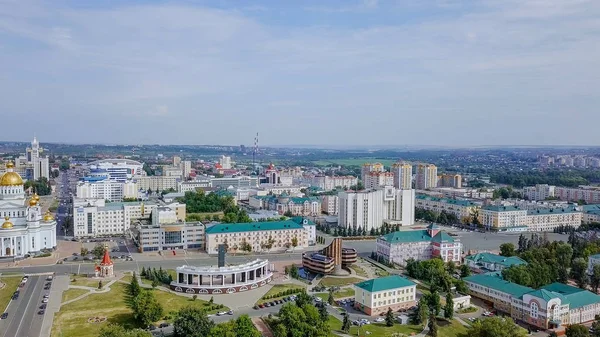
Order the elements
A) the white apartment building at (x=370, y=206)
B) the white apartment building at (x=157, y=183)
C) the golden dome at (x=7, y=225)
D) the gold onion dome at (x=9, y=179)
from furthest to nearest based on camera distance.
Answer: the white apartment building at (x=157, y=183) → the white apartment building at (x=370, y=206) → the gold onion dome at (x=9, y=179) → the golden dome at (x=7, y=225)

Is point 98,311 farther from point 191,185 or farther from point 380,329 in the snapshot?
point 191,185

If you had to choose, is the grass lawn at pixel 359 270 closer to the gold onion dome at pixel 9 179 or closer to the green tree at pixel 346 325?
the green tree at pixel 346 325

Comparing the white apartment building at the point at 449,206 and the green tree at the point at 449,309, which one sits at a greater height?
the white apartment building at the point at 449,206

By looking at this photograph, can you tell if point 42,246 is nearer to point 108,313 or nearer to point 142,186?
point 108,313

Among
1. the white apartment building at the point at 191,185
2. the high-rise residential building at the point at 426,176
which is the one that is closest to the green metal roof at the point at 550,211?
the high-rise residential building at the point at 426,176

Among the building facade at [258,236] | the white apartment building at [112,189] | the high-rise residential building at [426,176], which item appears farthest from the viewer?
the high-rise residential building at [426,176]

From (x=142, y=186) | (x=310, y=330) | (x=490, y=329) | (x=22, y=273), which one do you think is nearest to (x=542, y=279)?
(x=490, y=329)

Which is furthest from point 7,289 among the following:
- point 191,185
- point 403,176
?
point 403,176

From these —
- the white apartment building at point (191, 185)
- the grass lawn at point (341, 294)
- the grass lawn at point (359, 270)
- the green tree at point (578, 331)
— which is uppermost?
the white apartment building at point (191, 185)
